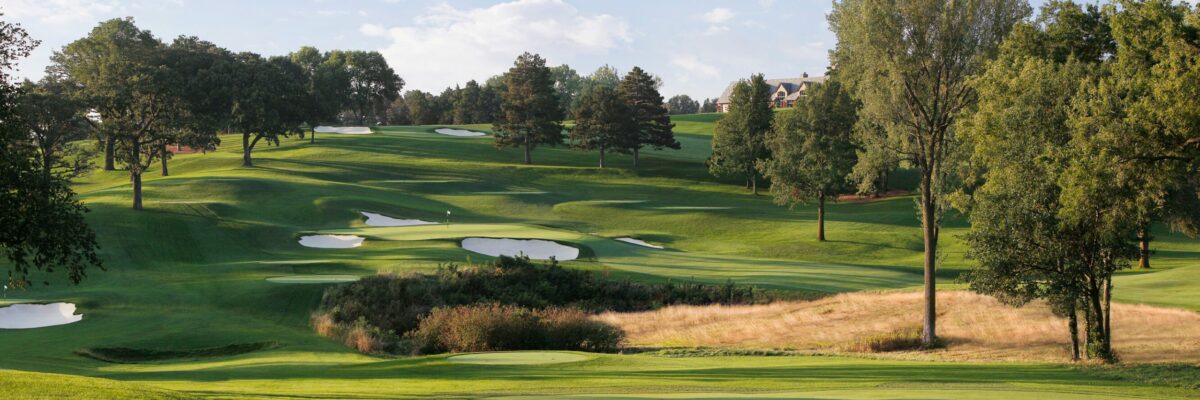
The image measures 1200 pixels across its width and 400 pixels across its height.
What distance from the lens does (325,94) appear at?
310ft

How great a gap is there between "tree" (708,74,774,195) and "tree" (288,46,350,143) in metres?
34.9

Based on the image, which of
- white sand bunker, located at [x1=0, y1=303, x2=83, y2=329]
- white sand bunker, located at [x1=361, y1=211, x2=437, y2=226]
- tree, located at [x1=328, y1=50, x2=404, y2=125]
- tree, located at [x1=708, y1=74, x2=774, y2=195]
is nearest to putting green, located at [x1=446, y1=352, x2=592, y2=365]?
white sand bunker, located at [x1=0, y1=303, x2=83, y2=329]

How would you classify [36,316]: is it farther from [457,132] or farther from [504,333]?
[457,132]

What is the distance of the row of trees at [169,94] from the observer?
169ft

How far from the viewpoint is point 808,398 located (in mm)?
13453

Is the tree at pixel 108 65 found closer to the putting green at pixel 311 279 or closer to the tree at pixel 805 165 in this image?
the putting green at pixel 311 279

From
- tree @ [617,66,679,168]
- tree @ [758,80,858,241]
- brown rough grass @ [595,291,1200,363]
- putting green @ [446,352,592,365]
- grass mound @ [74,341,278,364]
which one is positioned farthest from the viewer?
tree @ [617,66,679,168]

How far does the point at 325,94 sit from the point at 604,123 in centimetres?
2884

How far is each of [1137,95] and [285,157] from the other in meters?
78.1

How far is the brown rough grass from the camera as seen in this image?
24.9 meters

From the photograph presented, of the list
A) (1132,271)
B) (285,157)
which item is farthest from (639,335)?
(285,157)

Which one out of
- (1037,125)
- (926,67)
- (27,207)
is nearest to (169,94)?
(27,207)

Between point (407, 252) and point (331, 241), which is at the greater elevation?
point (407, 252)

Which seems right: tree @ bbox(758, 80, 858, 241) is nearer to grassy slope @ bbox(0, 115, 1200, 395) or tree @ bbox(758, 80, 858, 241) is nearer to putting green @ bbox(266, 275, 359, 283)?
grassy slope @ bbox(0, 115, 1200, 395)
